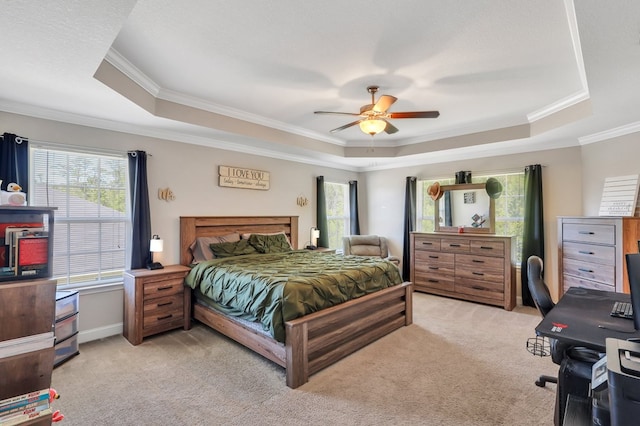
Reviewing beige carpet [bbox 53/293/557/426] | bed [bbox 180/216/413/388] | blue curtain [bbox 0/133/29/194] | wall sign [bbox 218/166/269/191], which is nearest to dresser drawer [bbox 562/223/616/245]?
beige carpet [bbox 53/293/557/426]

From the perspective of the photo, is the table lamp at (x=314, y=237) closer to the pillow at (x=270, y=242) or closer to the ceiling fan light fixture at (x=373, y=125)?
the pillow at (x=270, y=242)

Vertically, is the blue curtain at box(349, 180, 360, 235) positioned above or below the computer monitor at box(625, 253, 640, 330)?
above

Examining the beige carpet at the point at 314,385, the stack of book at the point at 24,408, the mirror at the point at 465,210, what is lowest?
the beige carpet at the point at 314,385

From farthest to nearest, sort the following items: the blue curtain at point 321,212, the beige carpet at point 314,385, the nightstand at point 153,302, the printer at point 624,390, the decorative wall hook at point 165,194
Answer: the blue curtain at point 321,212
the decorative wall hook at point 165,194
the nightstand at point 153,302
the beige carpet at point 314,385
the printer at point 624,390

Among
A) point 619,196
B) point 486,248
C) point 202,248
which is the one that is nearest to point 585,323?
point 619,196

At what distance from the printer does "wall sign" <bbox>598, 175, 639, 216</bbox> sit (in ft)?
12.2

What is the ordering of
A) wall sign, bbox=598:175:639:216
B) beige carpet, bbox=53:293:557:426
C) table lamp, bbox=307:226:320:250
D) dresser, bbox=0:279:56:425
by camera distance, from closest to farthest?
dresser, bbox=0:279:56:425 < beige carpet, bbox=53:293:557:426 < wall sign, bbox=598:175:639:216 < table lamp, bbox=307:226:320:250

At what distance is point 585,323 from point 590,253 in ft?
8.35

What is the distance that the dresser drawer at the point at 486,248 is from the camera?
15.3 feet

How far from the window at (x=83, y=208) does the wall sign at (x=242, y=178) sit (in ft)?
4.23

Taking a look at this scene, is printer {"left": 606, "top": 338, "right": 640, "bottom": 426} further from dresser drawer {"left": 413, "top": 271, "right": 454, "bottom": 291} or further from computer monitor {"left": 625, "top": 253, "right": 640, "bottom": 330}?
dresser drawer {"left": 413, "top": 271, "right": 454, "bottom": 291}

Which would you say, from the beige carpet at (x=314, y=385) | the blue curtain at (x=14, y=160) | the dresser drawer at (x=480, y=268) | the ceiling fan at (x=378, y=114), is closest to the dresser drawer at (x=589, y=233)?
the dresser drawer at (x=480, y=268)

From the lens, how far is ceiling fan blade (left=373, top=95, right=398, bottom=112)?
9.57ft

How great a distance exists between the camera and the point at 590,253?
3.65m
